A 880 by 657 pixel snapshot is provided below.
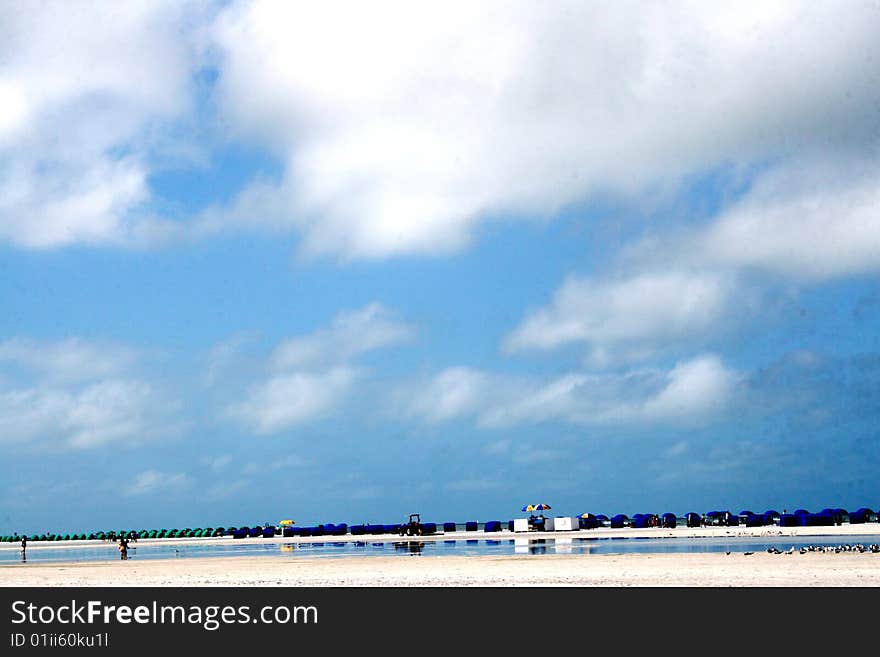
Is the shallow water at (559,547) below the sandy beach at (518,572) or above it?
below

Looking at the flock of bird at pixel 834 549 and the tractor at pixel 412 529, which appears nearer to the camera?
the flock of bird at pixel 834 549

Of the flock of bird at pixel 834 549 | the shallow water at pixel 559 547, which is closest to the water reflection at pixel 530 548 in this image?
the shallow water at pixel 559 547

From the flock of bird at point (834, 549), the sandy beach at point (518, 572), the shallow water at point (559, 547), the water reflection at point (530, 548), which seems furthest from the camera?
the water reflection at point (530, 548)

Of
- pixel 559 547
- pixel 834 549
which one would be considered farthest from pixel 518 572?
pixel 559 547

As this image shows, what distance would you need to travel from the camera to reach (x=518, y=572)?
33094 millimetres

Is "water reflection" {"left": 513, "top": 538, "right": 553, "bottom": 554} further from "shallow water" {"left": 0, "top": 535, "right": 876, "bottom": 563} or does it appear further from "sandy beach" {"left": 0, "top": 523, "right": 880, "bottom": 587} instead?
"sandy beach" {"left": 0, "top": 523, "right": 880, "bottom": 587}

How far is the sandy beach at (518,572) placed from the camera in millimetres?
28250

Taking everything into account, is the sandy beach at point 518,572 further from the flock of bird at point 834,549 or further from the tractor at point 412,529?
the tractor at point 412,529

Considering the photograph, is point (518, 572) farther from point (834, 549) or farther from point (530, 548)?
point (530, 548)
